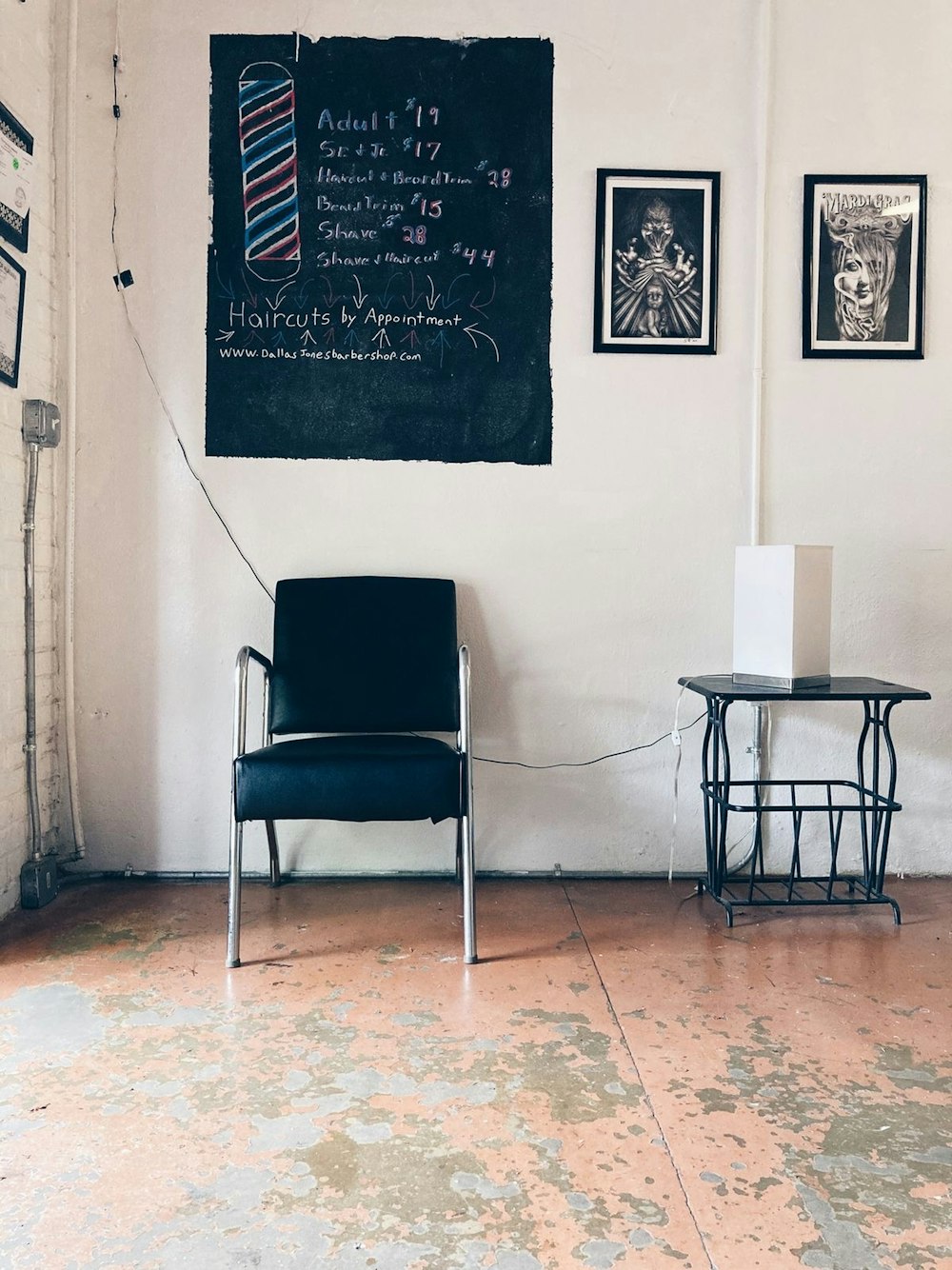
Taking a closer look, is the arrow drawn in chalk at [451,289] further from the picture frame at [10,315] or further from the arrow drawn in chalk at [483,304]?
the picture frame at [10,315]

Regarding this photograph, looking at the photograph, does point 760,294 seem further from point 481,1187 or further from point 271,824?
point 481,1187

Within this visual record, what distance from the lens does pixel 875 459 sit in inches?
113

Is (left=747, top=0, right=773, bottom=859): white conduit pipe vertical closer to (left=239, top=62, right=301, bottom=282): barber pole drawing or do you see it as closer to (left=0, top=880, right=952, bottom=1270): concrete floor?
(left=0, top=880, right=952, bottom=1270): concrete floor

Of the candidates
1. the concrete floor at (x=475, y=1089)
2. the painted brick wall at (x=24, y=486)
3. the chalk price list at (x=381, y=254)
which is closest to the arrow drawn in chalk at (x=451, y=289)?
the chalk price list at (x=381, y=254)

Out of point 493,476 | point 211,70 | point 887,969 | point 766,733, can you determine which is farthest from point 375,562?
point 887,969

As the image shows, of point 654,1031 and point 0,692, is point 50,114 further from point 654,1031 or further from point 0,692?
point 654,1031

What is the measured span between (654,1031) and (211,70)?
270 centimetres

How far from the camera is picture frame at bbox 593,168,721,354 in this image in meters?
2.79

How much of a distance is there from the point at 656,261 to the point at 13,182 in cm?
170

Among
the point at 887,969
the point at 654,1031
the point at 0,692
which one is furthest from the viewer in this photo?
the point at 0,692

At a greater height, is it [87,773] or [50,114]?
[50,114]

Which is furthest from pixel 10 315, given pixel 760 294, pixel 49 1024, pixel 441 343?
pixel 760 294

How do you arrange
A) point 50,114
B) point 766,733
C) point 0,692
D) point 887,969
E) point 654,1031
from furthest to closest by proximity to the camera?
point 766,733 → point 50,114 → point 0,692 → point 887,969 → point 654,1031

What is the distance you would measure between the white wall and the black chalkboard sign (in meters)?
0.06
